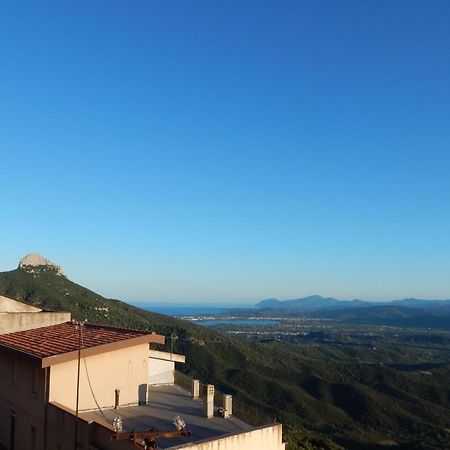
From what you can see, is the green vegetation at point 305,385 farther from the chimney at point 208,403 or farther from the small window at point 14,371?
the chimney at point 208,403

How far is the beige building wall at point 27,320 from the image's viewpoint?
78.5ft

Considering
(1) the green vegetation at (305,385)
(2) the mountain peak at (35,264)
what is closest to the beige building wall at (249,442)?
(1) the green vegetation at (305,385)

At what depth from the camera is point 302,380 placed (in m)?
99.1

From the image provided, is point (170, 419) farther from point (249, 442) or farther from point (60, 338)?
point (60, 338)

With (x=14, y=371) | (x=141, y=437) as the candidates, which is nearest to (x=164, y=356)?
(x=14, y=371)

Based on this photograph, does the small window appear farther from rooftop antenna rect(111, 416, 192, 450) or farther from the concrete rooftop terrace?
rooftop antenna rect(111, 416, 192, 450)

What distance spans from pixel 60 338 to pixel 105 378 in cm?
290

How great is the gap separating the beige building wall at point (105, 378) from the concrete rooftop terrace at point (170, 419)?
0.42 meters

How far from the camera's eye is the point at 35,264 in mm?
126188

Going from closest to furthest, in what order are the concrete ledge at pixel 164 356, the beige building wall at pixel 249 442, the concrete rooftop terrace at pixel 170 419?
the beige building wall at pixel 249 442
the concrete rooftop terrace at pixel 170 419
the concrete ledge at pixel 164 356

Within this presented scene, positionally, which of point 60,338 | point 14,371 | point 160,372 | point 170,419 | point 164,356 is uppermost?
point 60,338

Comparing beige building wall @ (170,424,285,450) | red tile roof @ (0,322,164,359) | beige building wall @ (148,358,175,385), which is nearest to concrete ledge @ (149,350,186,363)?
beige building wall @ (148,358,175,385)

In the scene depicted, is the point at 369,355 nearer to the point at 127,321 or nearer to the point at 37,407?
the point at 127,321

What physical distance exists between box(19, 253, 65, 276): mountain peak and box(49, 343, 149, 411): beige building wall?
108 m
